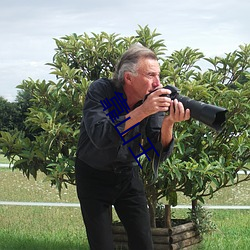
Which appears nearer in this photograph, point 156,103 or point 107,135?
point 156,103

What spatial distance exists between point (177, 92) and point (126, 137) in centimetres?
45

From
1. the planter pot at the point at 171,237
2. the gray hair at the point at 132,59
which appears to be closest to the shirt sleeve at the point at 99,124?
the gray hair at the point at 132,59

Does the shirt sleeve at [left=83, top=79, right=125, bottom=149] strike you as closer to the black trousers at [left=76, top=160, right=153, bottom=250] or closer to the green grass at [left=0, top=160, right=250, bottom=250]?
the black trousers at [left=76, top=160, right=153, bottom=250]

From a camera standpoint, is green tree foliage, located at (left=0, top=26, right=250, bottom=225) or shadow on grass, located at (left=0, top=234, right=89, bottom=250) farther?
shadow on grass, located at (left=0, top=234, right=89, bottom=250)

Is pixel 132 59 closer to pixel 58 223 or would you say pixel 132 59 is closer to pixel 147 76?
pixel 147 76

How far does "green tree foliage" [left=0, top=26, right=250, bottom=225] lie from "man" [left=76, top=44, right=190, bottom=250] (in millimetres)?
1296

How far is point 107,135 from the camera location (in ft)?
10.5

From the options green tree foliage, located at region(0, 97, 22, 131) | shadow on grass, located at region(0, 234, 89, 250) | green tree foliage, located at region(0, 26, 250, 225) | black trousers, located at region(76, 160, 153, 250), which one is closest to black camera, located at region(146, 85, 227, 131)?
black trousers, located at region(76, 160, 153, 250)

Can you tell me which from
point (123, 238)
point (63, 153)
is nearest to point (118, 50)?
point (63, 153)

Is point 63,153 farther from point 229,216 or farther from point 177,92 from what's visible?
point 229,216

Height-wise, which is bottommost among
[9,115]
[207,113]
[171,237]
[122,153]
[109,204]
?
[171,237]

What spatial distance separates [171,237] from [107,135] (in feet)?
8.56

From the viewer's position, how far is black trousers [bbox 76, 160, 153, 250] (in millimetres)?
3582

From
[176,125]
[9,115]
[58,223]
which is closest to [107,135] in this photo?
[176,125]
